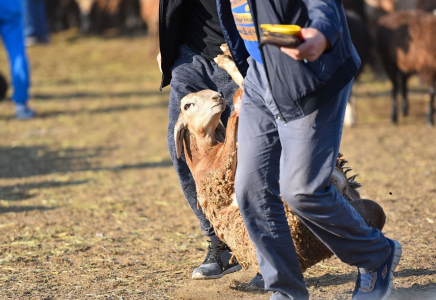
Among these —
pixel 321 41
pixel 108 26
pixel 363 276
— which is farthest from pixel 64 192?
pixel 108 26

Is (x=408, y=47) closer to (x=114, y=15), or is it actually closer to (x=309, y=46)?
(x=309, y=46)

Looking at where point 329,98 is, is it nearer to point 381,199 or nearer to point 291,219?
point 291,219

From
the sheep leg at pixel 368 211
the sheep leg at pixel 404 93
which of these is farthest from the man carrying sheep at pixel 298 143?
the sheep leg at pixel 404 93

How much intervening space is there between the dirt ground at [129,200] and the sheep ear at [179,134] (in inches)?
29.8

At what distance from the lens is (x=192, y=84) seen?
3213 mm

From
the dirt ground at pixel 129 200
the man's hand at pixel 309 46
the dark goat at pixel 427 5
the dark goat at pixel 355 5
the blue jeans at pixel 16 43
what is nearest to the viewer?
the man's hand at pixel 309 46

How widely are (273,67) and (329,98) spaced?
0.25 metres

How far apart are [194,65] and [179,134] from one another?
1.28 feet

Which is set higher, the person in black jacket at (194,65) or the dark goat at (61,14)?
the person in black jacket at (194,65)

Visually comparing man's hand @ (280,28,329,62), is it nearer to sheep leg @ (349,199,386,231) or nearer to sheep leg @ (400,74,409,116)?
sheep leg @ (349,199,386,231)

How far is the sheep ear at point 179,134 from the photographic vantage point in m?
3.14

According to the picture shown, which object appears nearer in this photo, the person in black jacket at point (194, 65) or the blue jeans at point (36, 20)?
the person in black jacket at point (194, 65)

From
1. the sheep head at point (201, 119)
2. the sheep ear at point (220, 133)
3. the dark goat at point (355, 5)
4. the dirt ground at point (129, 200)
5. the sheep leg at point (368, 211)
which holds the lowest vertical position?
the dirt ground at point (129, 200)

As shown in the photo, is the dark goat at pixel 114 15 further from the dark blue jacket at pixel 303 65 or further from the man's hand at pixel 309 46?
the man's hand at pixel 309 46
